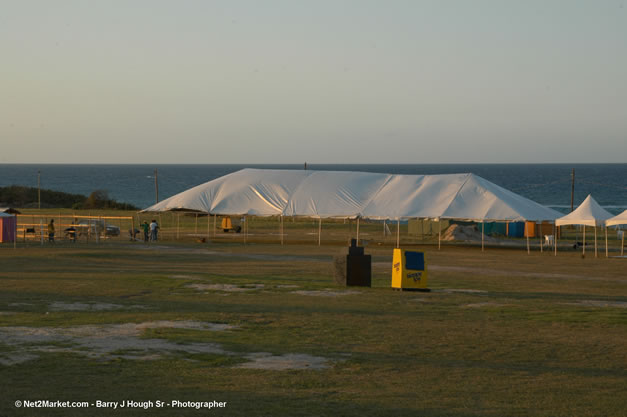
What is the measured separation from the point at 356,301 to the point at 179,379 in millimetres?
10526

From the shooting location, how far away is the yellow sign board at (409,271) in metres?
23.3

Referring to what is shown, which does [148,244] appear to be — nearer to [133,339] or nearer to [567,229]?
[133,339]

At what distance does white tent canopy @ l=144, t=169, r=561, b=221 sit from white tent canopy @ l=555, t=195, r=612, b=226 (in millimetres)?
3866

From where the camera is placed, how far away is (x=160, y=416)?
8.45m

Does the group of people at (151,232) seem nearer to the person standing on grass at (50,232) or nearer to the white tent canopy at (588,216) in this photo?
the person standing on grass at (50,232)

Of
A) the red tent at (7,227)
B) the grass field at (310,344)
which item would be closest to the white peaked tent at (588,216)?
the grass field at (310,344)

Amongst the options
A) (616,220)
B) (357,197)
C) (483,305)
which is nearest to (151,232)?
(357,197)

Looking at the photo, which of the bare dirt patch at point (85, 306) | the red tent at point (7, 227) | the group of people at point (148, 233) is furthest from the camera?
the group of people at point (148, 233)

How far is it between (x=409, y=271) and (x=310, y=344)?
9981 mm

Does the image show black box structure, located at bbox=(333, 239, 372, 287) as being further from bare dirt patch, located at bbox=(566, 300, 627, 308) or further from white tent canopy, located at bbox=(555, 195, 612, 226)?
white tent canopy, located at bbox=(555, 195, 612, 226)

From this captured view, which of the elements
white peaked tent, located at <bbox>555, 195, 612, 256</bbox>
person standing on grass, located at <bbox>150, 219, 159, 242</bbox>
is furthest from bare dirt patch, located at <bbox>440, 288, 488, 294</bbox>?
person standing on grass, located at <bbox>150, 219, 159, 242</bbox>

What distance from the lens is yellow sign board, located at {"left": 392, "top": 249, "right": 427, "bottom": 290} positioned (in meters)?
23.3

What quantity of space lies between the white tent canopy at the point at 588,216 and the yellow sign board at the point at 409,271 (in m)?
18.6

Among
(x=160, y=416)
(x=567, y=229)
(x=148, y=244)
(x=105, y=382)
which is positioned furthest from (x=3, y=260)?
(x=567, y=229)
